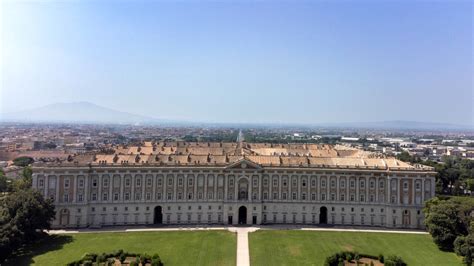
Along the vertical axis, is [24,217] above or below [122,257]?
above

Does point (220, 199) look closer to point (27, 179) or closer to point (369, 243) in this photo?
point (369, 243)

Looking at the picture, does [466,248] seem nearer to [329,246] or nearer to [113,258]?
[329,246]

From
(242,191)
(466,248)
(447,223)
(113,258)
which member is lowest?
(113,258)

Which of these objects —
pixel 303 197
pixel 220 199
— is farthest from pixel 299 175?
pixel 220 199

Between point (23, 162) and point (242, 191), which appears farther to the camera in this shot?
point (23, 162)

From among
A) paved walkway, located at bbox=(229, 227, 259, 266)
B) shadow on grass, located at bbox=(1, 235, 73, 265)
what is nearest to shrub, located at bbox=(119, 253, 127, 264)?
shadow on grass, located at bbox=(1, 235, 73, 265)

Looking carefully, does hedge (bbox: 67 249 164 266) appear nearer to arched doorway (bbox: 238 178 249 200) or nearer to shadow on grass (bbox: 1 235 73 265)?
shadow on grass (bbox: 1 235 73 265)

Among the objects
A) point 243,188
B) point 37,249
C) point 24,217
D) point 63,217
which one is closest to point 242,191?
point 243,188
